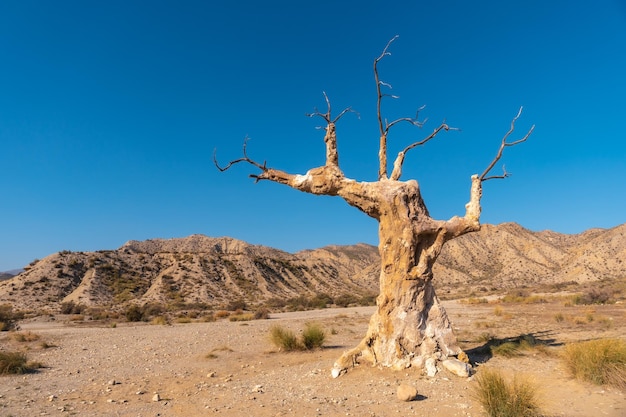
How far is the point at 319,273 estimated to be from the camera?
2692 inches

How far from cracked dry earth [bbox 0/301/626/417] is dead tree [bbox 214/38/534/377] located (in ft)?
1.52

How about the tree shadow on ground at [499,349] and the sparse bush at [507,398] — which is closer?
the sparse bush at [507,398]

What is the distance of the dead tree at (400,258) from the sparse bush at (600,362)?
218cm

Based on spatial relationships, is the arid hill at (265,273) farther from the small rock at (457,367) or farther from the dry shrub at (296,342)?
the small rock at (457,367)

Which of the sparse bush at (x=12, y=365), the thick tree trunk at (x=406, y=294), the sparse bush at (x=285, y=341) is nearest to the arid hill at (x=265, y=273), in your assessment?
the sparse bush at (x=285, y=341)

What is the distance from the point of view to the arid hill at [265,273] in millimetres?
39500

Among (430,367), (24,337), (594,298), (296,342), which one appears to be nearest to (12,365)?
(24,337)

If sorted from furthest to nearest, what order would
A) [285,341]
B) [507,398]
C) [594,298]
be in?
[594,298] → [285,341] → [507,398]

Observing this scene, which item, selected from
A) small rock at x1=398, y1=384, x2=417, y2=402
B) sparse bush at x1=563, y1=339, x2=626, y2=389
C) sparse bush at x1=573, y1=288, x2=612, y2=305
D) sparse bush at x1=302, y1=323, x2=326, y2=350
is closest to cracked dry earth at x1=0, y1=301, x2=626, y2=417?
small rock at x1=398, y1=384, x2=417, y2=402

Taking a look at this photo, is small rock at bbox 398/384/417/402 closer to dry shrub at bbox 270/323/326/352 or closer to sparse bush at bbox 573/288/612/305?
dry shrub at bbox 270/323/326/352

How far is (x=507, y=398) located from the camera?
543 cm

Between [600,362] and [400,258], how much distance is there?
4058 millimetres

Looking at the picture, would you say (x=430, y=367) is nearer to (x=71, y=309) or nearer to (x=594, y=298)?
(x=594, y=298)

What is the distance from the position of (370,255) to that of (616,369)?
346ft
